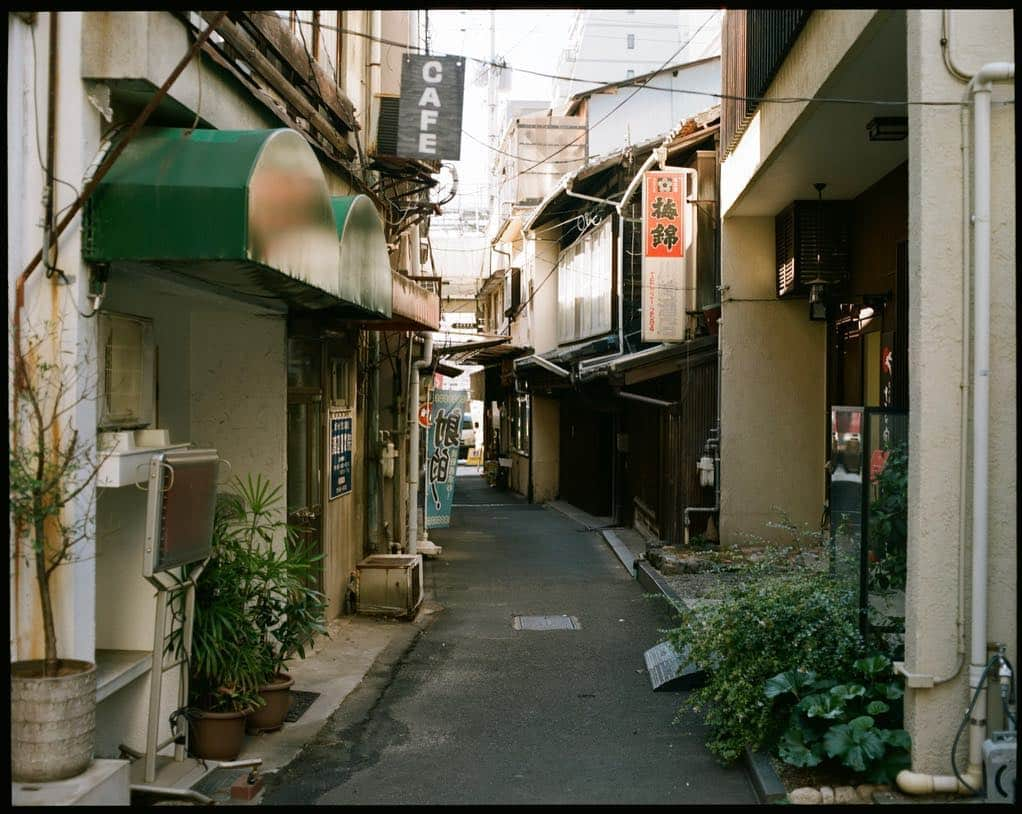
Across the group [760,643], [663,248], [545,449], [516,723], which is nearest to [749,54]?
[663,248]

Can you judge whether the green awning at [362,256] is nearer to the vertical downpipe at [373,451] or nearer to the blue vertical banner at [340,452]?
the blue vertical banner at [340,452]

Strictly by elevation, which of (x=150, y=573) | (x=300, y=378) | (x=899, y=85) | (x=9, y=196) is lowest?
(x=150, y=573)

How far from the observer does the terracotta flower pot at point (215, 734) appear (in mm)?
7129

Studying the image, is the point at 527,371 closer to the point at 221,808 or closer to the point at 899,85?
the point at 899,85

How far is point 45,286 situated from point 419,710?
5044 mm

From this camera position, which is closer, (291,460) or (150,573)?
(150,573)

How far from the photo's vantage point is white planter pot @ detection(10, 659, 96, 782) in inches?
195

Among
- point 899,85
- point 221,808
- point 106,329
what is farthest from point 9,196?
point 899,85

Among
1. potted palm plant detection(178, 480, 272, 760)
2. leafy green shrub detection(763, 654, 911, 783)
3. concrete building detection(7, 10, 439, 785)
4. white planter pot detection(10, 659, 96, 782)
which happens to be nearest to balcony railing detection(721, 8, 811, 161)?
concrete building detection(7, 10, 439, 785)

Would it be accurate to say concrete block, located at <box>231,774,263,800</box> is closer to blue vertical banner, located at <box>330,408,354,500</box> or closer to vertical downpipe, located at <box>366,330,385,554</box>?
blue vertical banner, located at <box>330,408,354,500</box>

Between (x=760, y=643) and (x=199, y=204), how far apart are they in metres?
4.62

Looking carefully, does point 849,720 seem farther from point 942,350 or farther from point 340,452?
point 340,452

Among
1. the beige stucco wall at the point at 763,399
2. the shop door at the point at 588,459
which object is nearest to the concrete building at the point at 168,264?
the beige stucco wall at the point at 763,399

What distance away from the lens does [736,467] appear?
50.2 feet
